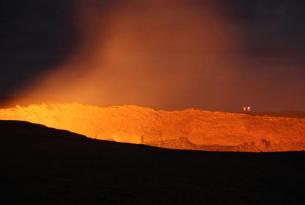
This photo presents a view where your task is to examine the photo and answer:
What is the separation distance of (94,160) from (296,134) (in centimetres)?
3249

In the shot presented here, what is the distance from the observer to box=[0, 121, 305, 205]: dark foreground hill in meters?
9.62

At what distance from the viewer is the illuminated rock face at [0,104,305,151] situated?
141ft

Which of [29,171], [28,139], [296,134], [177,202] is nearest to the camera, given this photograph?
[177,202]

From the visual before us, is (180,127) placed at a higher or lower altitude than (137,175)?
higher

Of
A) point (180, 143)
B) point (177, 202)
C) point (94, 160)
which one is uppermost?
point (180, 143)

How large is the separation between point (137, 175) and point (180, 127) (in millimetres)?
34183

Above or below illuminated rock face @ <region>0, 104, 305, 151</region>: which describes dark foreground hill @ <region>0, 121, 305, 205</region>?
below

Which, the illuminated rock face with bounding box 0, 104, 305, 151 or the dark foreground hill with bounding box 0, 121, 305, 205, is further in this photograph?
the illuminated rock face with bounding box 0, 104, 305, 151

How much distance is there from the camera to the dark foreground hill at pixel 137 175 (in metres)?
9.62

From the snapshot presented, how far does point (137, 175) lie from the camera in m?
11.5

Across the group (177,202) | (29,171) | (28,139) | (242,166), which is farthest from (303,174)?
(28,139)

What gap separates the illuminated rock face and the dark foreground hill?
27.0 metres

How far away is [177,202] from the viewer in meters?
9.51

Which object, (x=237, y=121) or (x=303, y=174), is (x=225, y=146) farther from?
(x=303, y=174)
